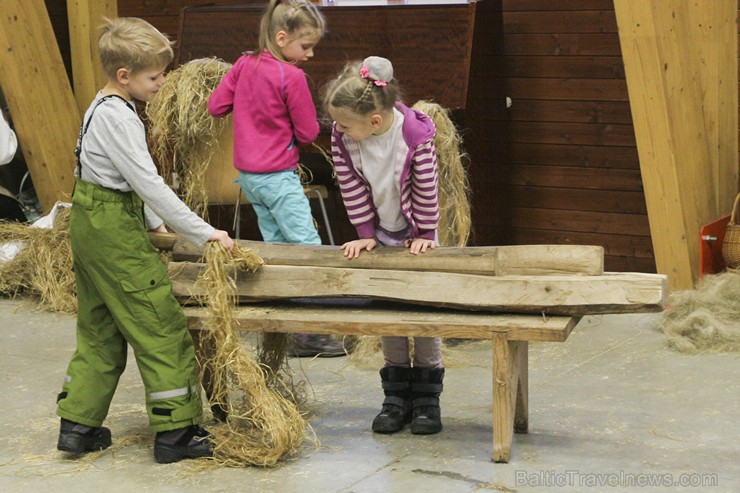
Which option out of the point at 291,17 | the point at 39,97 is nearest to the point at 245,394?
the point at 291,17

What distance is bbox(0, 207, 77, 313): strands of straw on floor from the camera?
6.20 metres

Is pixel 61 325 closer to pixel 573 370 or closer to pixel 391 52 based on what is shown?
pixel 391 52

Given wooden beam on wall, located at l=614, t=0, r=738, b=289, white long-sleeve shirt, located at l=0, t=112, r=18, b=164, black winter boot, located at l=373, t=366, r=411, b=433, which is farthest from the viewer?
white long-sleeve shirt, located at l=0, t=112, r=18, b=164

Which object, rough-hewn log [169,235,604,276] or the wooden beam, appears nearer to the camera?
the wooden beam

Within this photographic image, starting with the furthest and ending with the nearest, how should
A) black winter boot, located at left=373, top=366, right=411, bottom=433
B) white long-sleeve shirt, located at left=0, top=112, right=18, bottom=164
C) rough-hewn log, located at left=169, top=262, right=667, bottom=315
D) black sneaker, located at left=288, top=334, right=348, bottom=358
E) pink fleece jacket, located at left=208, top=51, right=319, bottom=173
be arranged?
white long-sleeve shirt, located at left=0, top=112, right=18, bottom=164
black sneaker, located at left=288, top=334, right=348, bottom=358
pink fleece jacket, located at left=208, top=51, right=319, bottom=173
black winter boot, located at left=373, top=366, right=411, bottom=433
rough-hewn log, located at left=169, top=262, right=667, bottom=315

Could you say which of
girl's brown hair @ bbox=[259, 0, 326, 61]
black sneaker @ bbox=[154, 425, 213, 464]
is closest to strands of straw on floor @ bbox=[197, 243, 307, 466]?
black sneaker @ bbox=[154, 425, 213, 464]

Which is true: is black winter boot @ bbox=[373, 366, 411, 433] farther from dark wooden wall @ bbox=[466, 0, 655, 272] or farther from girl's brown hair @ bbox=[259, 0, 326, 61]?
dark wooden wall @ bbox=[466, 0, 655, 272]

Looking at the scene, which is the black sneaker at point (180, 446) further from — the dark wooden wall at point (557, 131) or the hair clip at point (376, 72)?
the dark wooden wall at point (557, 131)

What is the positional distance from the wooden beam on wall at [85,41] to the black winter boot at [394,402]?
3973 mm

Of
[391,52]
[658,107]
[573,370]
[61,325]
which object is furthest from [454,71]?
[61,325]

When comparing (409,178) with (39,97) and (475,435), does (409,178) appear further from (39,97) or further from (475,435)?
(39,97)

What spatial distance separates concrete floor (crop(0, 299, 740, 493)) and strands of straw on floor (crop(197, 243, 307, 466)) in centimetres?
7

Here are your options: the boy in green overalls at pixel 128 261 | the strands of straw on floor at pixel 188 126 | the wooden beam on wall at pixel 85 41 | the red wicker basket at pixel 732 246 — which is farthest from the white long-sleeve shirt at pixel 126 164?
the wooden beam on wall at pixel 85 41

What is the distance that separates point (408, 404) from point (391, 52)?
104 inches
